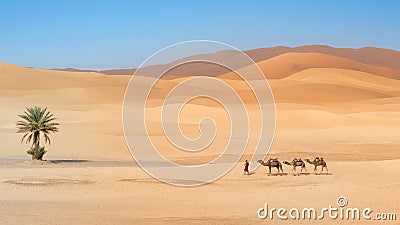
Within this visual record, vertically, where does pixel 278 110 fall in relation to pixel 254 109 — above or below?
below

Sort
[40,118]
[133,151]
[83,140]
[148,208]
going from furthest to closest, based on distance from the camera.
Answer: [83,140] < [133,151] < [40,118] < [148,208]

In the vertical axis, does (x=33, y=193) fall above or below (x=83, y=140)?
below

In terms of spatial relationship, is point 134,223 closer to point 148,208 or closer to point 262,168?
point 148,208

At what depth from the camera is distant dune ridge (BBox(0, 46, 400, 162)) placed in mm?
33688

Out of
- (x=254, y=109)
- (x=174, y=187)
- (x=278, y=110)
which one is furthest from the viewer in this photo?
(x=254, y=109)

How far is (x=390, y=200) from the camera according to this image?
646 inches

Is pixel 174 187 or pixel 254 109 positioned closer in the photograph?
pixel 174 187

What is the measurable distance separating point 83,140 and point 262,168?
13.8m

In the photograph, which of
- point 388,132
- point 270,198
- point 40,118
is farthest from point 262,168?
point 388,132

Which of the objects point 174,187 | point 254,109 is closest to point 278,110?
point 254,109

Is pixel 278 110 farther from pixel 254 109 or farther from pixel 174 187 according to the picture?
pixel 174 187

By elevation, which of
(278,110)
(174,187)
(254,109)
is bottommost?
(174,187)

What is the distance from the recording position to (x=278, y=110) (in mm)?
64750

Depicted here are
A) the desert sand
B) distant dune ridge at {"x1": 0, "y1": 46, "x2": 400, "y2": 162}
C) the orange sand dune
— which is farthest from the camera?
the orange sand dune
